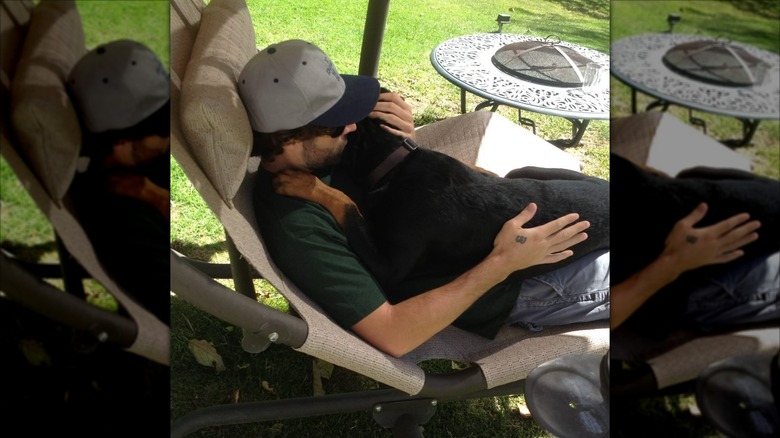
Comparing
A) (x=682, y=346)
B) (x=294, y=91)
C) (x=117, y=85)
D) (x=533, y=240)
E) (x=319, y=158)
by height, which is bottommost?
(x=533, y=240)

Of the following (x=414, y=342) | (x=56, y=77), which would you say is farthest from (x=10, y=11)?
(x=414, y=342)

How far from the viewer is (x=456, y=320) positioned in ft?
6.41

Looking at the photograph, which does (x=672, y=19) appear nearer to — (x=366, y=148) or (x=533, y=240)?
(x=533, y=240)

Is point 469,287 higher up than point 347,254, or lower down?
lower down

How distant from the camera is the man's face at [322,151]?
→ 1954mm

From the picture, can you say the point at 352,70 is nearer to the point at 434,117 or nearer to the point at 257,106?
the point at 434,117

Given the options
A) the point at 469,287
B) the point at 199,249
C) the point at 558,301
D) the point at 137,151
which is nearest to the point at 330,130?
the point at 469,287

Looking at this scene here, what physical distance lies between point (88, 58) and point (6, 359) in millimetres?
289

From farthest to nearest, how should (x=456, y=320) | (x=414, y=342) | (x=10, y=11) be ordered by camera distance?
1. (x=456, y=320)
2. (x=414, y=342)
3. (x=10, y=11)

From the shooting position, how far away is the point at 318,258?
1.75 meters

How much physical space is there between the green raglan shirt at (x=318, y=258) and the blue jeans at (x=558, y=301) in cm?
40

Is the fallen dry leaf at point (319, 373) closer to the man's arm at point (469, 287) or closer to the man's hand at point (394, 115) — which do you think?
the man's arm at point (469, 287)

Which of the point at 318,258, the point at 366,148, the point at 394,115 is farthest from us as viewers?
the point at 394,115

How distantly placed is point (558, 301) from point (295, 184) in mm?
745
